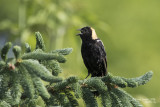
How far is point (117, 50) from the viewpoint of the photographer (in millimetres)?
17609

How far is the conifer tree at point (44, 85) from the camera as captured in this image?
5.68ft

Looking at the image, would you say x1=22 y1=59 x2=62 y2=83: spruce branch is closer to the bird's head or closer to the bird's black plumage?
the bird's black plumage

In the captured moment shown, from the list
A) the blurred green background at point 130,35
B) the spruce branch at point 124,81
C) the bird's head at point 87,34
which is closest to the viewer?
the spruce branch at point 124,81

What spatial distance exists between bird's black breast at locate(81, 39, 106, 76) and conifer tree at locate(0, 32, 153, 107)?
201 cm

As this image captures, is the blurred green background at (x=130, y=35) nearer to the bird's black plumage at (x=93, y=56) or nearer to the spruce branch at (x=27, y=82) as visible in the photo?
the bird's black plumage at (x=93, y=56)

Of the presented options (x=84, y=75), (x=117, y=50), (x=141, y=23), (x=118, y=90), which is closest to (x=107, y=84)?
(x=118, y=90)

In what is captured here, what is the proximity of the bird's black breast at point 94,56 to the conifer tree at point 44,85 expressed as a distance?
201cm

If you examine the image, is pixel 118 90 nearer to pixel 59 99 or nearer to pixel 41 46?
pixel 59 99

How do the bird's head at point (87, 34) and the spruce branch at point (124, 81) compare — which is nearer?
the spruce branch at point (124, 81)

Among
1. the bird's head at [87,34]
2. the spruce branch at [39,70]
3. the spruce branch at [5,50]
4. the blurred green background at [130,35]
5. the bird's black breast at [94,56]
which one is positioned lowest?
the spruce branch at [39,70]

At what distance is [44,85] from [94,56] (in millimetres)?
2401

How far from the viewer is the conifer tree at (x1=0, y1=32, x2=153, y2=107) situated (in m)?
1.73

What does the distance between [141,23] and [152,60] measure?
3298 millimetres

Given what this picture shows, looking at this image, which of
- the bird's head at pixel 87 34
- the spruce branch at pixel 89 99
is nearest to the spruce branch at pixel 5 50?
the spruce branch at pixel 89 99
